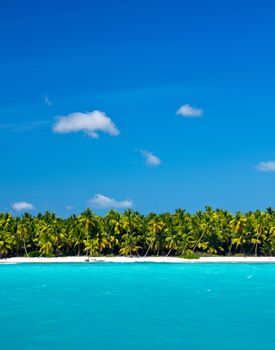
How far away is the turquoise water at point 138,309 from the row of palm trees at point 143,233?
1430cm

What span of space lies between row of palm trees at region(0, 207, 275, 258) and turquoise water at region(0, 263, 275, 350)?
563 inches

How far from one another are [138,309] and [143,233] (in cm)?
5460

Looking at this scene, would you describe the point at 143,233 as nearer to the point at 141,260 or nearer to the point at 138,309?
the point at 141,260

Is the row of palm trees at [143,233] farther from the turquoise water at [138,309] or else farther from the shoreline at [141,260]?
the turquoise water at [138,309]

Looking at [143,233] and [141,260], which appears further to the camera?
[143,233]

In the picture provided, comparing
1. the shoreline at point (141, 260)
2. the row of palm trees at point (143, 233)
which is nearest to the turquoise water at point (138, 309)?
the shoreline at point (141, 260)

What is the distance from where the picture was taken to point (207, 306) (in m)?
53.5

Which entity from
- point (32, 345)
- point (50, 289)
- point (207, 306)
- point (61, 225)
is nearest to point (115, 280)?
point (50, 289)

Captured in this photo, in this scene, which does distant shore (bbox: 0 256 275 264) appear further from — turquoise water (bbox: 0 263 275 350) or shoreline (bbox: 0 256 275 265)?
turquoise water (bbox: 0 263 275 350)

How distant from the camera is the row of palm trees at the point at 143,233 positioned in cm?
10369

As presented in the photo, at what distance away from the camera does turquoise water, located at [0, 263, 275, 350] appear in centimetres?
3816

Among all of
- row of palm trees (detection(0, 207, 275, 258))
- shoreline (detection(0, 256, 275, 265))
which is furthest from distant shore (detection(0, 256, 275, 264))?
row of palm trees (detection(0, 207, 275, 258))

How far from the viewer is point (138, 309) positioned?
51875mm

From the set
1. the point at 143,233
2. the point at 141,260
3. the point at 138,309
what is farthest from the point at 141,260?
the point at 138,309
